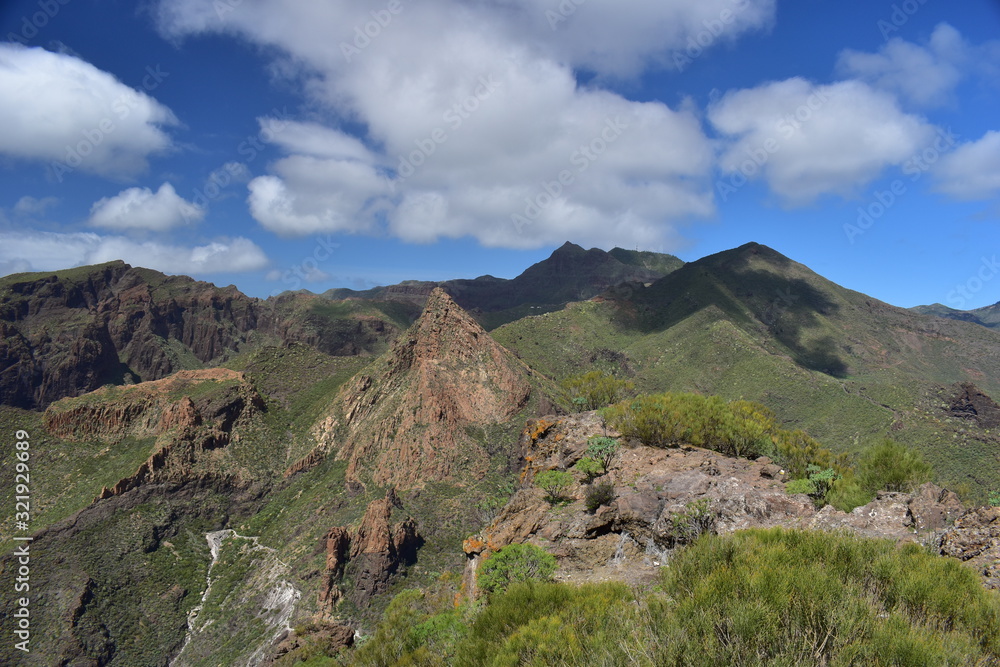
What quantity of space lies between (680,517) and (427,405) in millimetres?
49948

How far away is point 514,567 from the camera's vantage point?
1742 cm

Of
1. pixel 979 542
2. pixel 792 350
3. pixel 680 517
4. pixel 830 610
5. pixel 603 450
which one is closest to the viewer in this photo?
pixel 830 610

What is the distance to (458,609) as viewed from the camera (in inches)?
730

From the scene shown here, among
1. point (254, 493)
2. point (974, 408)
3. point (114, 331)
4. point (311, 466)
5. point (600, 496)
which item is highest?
point (114, 331)

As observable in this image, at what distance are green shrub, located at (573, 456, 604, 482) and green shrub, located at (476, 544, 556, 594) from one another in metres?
7.55

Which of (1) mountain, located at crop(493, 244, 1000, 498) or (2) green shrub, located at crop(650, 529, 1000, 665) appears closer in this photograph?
(2) green shrub, located at crop(650, 529, 1000, 665)

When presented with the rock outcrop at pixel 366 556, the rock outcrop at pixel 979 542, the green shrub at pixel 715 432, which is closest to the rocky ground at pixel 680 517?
the rock outcrop at pixel 979 542

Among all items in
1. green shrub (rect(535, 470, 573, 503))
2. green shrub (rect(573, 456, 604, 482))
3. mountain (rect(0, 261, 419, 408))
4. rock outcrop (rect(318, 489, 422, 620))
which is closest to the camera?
green shrub (rect(535, 470, 573, 503))

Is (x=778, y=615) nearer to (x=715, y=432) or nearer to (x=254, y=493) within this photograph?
(x=715, y=432)

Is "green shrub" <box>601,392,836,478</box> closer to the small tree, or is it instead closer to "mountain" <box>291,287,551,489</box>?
the small tree

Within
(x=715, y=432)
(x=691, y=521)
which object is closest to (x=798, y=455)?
(x=715, y=432)

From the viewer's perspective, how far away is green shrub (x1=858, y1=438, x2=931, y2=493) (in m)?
19.1

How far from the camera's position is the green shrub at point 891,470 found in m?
19.1

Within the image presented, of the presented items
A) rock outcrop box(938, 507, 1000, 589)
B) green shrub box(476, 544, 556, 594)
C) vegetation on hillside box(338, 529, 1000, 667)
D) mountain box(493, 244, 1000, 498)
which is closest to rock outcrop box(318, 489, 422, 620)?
green shrub box(476, 544, 556, 594)
